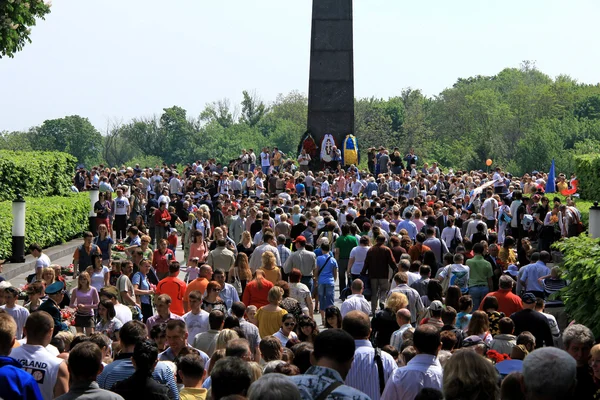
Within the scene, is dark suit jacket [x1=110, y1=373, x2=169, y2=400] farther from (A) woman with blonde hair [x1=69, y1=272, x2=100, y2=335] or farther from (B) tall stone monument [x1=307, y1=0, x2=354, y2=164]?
(B) tall stone monument [x1=307, y1=0, x2=354, y2=164]

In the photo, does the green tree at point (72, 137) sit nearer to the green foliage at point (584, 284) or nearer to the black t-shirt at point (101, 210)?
the black t-shirt at point (101, 210)

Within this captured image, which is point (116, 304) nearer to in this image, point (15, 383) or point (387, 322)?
point (387, 322)

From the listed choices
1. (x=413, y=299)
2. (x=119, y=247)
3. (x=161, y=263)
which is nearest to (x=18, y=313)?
(x=413, y=299)

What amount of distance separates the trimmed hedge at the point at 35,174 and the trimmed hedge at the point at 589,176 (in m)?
15.3

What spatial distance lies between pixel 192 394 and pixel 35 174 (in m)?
23.8

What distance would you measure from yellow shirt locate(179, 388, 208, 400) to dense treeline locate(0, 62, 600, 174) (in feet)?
265

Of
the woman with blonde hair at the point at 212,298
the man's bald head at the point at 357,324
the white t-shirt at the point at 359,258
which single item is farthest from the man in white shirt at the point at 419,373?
the white t-shirt at the point at 359,258

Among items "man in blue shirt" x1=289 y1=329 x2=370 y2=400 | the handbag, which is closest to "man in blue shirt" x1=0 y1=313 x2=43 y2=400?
"man in blue shirt" x1=289 y1=329 x2=370 y2=400

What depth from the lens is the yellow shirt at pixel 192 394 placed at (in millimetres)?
8008

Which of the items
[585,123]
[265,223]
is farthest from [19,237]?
[585,123]

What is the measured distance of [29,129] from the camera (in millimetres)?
124750

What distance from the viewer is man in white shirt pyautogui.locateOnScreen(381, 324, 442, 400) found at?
8.23 metres

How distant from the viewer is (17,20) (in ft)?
85.9

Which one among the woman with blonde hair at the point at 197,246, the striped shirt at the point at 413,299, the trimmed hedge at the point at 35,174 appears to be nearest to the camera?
the striped shirt at the point at 413,299
